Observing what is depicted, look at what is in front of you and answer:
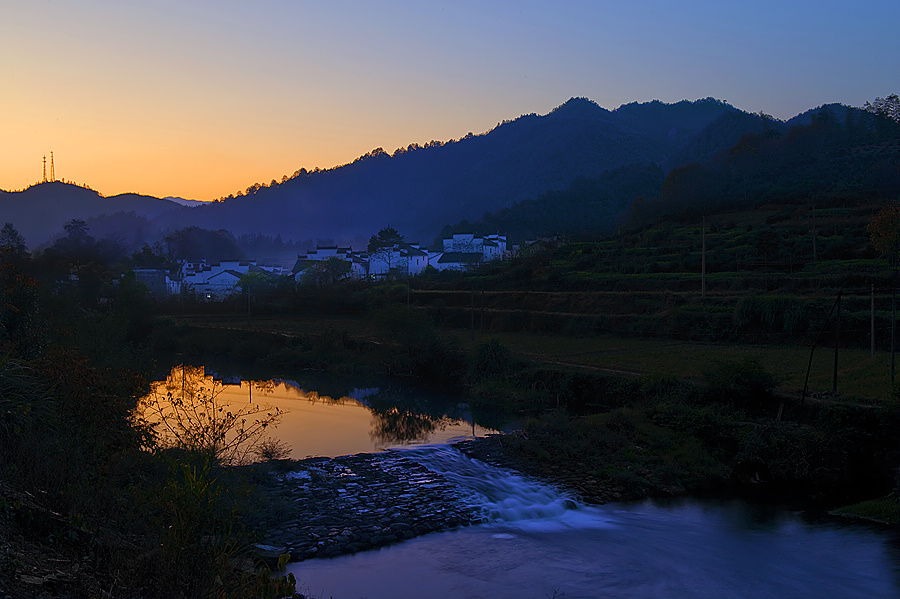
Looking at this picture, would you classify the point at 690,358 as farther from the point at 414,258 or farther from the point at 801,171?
the point at 414,258

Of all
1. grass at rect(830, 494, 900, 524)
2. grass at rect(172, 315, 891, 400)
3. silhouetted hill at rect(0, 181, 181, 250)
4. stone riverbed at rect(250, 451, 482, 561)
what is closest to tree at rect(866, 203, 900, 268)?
grass at rect(172, 315, 891, 400)

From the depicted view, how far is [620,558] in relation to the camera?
10438 millimetres

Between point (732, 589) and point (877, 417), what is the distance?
7210 mm

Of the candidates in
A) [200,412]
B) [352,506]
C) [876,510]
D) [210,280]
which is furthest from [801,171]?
[210,280]

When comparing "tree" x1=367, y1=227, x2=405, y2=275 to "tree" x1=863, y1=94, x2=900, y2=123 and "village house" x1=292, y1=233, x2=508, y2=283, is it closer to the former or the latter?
"village house" x1=292, y1=233, x2=508, y2=283

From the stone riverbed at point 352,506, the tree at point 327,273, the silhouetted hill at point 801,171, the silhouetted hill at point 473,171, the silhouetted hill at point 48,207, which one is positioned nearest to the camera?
the stone riverbed at point 352,506

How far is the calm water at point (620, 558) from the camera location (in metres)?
9.36

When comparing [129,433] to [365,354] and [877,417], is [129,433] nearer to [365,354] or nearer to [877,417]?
[877,417]

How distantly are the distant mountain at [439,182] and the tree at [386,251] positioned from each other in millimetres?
26580

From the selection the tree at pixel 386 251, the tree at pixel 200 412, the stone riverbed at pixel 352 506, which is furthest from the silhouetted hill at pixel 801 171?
the stone riverbed at pixel 352 506

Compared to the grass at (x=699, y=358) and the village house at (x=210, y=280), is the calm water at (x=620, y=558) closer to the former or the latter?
the grass at (x=699, y=358)

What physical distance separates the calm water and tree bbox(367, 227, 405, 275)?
50.7m

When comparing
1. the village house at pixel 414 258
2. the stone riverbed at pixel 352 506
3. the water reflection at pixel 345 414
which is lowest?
the water reflection at pixel 345 414

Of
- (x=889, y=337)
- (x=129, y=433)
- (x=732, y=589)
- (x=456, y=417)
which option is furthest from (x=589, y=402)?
(x=129, y=433)
